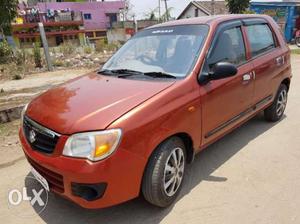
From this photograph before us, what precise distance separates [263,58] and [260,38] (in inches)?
13.6

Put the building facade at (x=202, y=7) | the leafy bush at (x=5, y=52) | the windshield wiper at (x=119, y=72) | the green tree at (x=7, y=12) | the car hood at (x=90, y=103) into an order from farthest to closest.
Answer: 1. the building facade at (x=202, y=7)
2. the green tree at (x=7, y=12)
3. the leafy bush at (x=5, y=52)
4. the windshield wiper at (x=119, y=72)
5. the car hood at (x=90, y=103)

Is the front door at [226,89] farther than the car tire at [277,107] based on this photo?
No

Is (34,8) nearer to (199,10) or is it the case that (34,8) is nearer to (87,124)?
(199,10)

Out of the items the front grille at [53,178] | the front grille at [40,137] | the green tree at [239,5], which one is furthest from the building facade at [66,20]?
the front grille at [53,178]

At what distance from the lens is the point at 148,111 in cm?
265

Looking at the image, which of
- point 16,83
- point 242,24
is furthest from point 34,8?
point 242,24

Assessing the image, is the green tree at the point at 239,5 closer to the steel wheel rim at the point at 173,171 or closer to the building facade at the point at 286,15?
the building facade at the point at 286,15

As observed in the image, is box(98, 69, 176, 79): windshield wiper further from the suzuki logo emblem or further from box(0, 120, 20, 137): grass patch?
box(0, 120, 20, 137): grass patch

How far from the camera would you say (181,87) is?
2998 millimetres

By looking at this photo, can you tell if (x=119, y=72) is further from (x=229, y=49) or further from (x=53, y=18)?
(x=53, y=18)

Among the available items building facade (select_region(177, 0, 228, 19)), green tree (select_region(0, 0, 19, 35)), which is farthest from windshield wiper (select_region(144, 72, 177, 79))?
building facade (select_region(177, 0, 228, 19))

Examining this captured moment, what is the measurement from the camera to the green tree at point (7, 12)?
15898 millimetres

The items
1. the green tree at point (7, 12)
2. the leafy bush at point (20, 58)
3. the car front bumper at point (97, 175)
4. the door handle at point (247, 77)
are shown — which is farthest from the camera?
the green tree at point (7, 12)

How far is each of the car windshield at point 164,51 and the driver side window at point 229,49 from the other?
0.71ft
